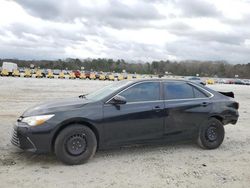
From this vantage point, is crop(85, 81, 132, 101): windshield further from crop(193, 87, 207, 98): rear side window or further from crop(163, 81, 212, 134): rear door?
crop(193, 87, 207, 98): rear side window

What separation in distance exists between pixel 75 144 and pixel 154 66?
513 ft

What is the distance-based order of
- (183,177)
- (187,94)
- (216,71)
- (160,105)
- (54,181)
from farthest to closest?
(216,71) → (187,94) → (160,105) → (183,177) → (54,181)

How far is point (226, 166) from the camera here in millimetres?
6148

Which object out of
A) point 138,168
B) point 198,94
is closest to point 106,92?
point 138,168

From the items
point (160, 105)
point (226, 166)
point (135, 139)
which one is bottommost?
point (226, 166)

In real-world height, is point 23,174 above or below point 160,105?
below

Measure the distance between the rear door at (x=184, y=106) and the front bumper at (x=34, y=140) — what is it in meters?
2.36

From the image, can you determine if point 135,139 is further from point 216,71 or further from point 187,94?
point 216,71

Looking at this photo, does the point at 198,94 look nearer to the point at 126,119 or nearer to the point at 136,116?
the point at 136,116

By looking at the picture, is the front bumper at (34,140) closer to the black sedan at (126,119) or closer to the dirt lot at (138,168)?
the black sedan at (126,119)

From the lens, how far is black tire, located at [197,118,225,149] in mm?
7250

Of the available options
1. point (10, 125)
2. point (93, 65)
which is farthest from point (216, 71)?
point (10, 125)

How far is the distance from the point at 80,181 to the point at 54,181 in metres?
0.38

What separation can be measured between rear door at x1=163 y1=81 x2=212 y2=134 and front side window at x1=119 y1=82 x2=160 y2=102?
8.0 inches
